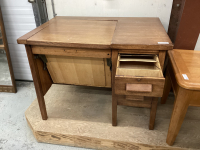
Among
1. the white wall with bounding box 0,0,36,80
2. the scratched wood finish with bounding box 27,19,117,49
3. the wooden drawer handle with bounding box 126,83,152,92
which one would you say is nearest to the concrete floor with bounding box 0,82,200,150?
the wooden drawer handle with bounding box 126,83,152,92

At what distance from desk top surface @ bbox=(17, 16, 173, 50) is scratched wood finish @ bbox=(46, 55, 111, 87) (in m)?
0.20

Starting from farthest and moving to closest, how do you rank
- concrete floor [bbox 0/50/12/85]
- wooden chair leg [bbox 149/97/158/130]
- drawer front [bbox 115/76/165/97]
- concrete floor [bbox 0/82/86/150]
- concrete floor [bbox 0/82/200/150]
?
concrete floor [bbox 0/50/12/85] < concrete floor [bbox 0/82/86/150] < concrete floor [bbox 0/82/200/150] < wooden chair leg [bbox 149/97/158/130] < drawer front [bbox 115/76/165/97]

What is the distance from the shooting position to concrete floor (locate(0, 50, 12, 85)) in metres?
2.14

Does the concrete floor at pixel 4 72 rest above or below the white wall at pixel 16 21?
below

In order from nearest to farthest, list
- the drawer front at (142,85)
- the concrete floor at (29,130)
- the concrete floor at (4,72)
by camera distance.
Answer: the drawer front at (142,85) < the concrete floor at (29,130) < the concrete floor at (4,72)

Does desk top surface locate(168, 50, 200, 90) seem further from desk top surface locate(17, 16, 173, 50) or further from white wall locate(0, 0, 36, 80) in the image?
white wall locate(0, 0, 36, 80)

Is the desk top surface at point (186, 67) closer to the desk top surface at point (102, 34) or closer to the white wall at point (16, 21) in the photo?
the desk top surface at point (102, 34)

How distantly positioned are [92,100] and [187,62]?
1.00 m

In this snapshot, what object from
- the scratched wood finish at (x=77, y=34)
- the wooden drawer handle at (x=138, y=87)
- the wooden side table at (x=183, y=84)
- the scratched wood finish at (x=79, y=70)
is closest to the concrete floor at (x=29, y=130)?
the wooden side table at (x=183, y=84)

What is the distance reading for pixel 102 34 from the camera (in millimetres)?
1325

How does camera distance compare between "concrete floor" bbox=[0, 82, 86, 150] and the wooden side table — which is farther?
"concrete floor" bbox=[0, 82, 86, 150]

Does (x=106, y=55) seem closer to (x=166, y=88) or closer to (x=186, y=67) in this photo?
(x=186, y=67)

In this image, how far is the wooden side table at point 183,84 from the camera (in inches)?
41.7

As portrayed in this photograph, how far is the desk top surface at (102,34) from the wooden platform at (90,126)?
72 cm
